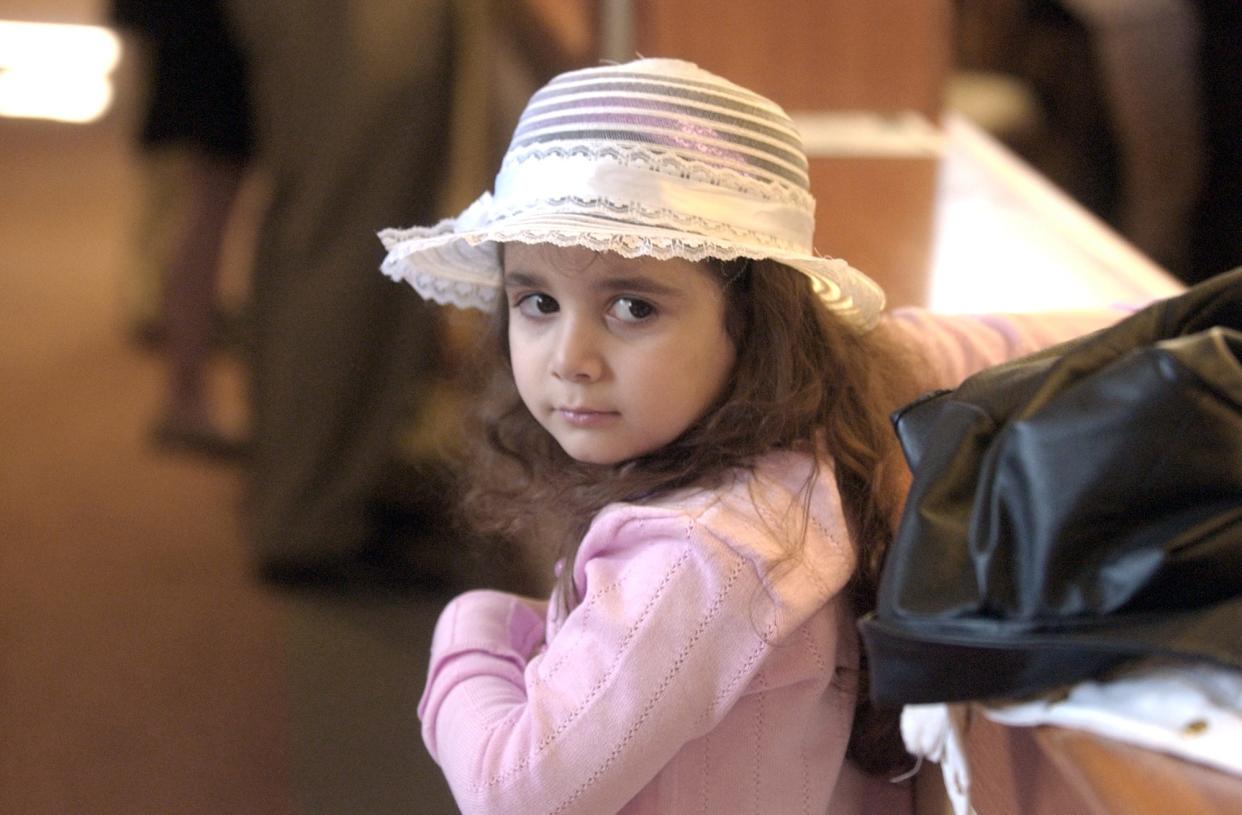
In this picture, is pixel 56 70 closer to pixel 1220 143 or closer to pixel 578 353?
pixel 578 353

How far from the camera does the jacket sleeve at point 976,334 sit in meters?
0.99

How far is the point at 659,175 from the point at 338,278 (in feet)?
4.54

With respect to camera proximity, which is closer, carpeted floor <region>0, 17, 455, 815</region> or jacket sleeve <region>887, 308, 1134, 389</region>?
jacket sleeve <region>887, 308, 1134, 389</region>

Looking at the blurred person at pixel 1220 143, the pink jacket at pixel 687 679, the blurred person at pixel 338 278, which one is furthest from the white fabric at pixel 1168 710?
the blurred person at pixel 1220 143

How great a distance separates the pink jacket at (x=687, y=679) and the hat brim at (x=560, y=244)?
0.40 feet

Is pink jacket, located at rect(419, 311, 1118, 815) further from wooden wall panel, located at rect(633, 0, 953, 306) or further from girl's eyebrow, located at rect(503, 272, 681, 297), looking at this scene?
wooden wall panel, located at rect(633, 0, 953, 306)

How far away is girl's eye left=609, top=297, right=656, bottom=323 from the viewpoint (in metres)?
0.80

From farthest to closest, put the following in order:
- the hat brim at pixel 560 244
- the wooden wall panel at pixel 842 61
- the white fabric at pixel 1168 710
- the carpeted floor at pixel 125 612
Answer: the carpeted floor at pixel 125 612 < the wooden wall panel at pixel 842 61 < the hat brim at pixel 560 244 < the white fabric at pixel 1168 710

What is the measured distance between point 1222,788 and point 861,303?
0.43m

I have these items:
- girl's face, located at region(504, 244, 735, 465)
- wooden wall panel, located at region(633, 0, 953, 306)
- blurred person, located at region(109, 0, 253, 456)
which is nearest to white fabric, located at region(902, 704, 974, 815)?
girl's face, located at region(504, 244, 735, 465)

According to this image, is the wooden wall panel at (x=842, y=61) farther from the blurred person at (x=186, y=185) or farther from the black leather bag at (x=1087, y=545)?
the black leather bag at (x=1087, y=545)

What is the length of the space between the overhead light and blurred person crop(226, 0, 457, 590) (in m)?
0.20

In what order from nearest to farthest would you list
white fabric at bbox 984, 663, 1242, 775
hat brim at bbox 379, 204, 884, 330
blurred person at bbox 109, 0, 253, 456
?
white fabric at bbox 984, 663, 1242, 775 < hat brim at bbox 379, 204, 884, 330 < blurred person at bbox 109, 0, 253, 456

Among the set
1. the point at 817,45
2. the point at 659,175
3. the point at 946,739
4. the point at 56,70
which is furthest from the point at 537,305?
the point at 56,70
